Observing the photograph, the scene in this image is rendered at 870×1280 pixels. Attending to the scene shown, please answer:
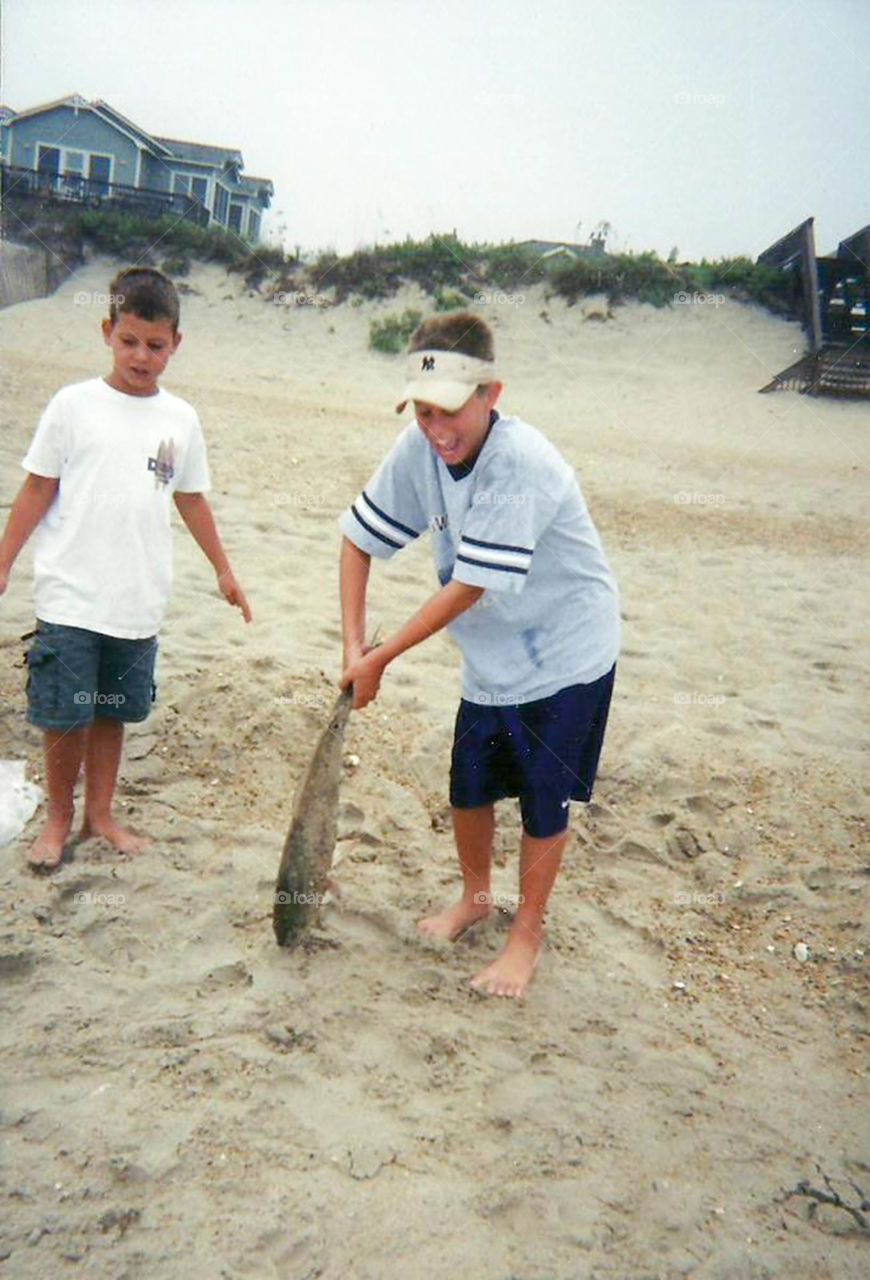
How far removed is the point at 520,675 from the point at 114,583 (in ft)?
3.93

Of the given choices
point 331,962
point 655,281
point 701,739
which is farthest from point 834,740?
point 655,281

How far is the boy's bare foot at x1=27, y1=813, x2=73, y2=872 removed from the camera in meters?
2.93

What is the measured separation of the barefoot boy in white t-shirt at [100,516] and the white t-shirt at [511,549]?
651mm

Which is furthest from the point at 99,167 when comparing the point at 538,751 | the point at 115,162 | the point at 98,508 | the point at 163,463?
the point at 538,751

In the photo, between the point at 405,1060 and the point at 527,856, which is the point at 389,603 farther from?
the point at 405,1060

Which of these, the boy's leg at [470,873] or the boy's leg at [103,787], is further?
the boy's leg at [103,787]

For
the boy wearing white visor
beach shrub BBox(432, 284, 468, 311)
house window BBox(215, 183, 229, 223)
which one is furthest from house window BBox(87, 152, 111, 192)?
the boy wearing white visor

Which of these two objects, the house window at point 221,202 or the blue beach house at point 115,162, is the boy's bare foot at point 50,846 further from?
the house window at point 221,202

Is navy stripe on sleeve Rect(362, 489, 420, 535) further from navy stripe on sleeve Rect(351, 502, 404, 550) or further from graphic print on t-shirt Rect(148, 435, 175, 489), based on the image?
graphic print on t-shirt Rect(148, 435, 175, 489)

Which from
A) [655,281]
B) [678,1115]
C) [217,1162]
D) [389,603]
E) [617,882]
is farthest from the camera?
[655,281]

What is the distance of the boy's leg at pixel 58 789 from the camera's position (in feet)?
9.57

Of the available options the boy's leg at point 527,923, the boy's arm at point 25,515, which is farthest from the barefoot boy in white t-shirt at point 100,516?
the boy's leg at point 527,923

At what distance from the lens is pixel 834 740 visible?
4305 millimetres

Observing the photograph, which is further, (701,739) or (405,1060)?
(701,739)
